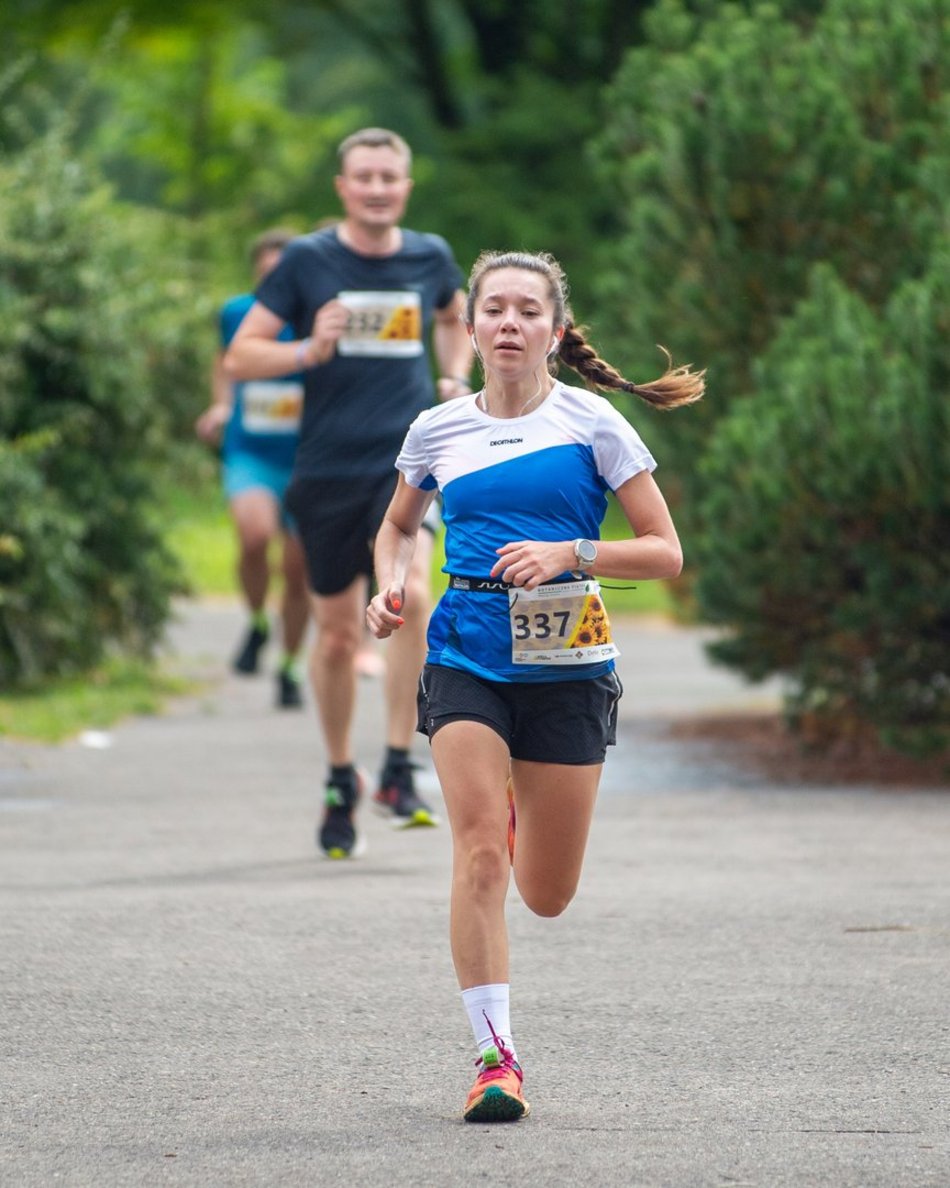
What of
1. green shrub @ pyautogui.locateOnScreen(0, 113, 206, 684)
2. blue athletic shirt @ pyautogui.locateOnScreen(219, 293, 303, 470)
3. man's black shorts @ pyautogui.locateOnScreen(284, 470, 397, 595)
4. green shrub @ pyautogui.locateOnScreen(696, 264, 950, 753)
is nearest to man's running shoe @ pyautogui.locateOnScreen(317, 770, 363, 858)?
A: man's black shorts @ pyautogui.locateOnScreen(284, 470, 397, 595)

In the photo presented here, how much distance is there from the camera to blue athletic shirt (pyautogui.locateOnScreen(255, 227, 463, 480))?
8180mm

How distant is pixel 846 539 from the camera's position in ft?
32.1

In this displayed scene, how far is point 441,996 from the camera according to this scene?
5832mm

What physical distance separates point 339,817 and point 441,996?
7.31 ft

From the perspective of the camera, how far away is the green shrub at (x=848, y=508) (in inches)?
363

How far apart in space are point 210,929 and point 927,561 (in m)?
4.07

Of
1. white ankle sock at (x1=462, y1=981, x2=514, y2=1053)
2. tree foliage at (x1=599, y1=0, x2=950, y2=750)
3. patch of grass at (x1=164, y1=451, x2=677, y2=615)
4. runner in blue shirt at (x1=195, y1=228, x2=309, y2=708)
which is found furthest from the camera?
patch of grass at (x1=164, y1=451, x2=677, y2=615)

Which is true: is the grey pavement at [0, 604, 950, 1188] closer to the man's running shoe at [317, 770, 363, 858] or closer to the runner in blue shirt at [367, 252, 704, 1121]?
the man's running shoe at [317, 770, 363, 858]

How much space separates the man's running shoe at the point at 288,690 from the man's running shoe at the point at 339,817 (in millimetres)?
4744

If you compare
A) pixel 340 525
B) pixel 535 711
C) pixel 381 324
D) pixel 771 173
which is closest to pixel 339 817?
pixel 340 525

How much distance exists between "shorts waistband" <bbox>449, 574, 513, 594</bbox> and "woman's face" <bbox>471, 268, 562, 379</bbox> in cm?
44

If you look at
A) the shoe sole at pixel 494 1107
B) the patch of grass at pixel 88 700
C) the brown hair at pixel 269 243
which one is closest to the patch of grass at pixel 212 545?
the patch of grass at pixel 88 700

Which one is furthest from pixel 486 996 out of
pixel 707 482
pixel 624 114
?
pixel 624 114

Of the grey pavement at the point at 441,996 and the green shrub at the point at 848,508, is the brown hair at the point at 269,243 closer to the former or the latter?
the green shrub at the point at 848,508
